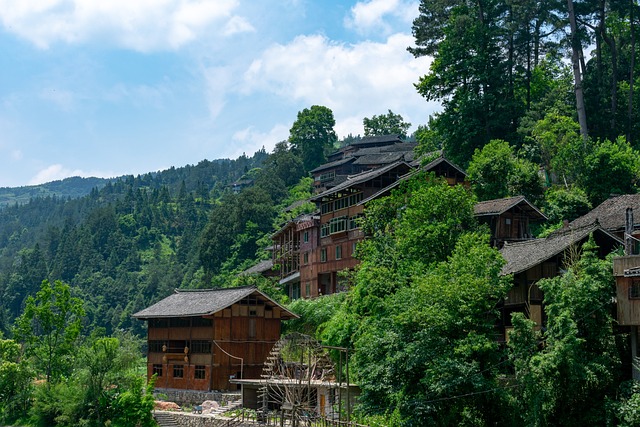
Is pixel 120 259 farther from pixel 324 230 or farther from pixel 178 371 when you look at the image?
pixel 178 371

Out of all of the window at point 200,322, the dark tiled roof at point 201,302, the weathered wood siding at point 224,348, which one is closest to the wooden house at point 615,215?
the dark tiled roof at point 201,302

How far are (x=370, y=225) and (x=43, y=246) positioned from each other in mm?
146911

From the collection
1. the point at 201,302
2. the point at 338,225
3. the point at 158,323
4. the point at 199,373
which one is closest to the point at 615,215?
the point at 338,225

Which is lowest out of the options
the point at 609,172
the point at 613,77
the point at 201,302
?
the point at 201,302

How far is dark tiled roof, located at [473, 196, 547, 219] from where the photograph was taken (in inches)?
1807

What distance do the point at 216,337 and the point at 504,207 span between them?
64.1ft

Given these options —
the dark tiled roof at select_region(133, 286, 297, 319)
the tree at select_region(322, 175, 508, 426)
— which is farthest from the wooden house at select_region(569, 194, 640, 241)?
the dark tiled roof at select_region(133, 286, 297, 319)

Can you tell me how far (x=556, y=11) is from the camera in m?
61.0

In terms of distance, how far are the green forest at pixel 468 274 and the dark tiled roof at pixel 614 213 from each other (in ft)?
12.3

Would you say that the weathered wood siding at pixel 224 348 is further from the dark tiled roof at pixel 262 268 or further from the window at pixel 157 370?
the dark tiled roof at pixel 262 268

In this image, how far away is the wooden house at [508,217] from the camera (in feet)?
152

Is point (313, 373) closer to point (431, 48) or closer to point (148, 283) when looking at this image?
point (431, 48)

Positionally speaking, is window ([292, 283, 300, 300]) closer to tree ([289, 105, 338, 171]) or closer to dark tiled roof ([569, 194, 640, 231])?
dark tiled roof ([569, 194, 640, 231])

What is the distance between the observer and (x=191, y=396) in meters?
52.2
